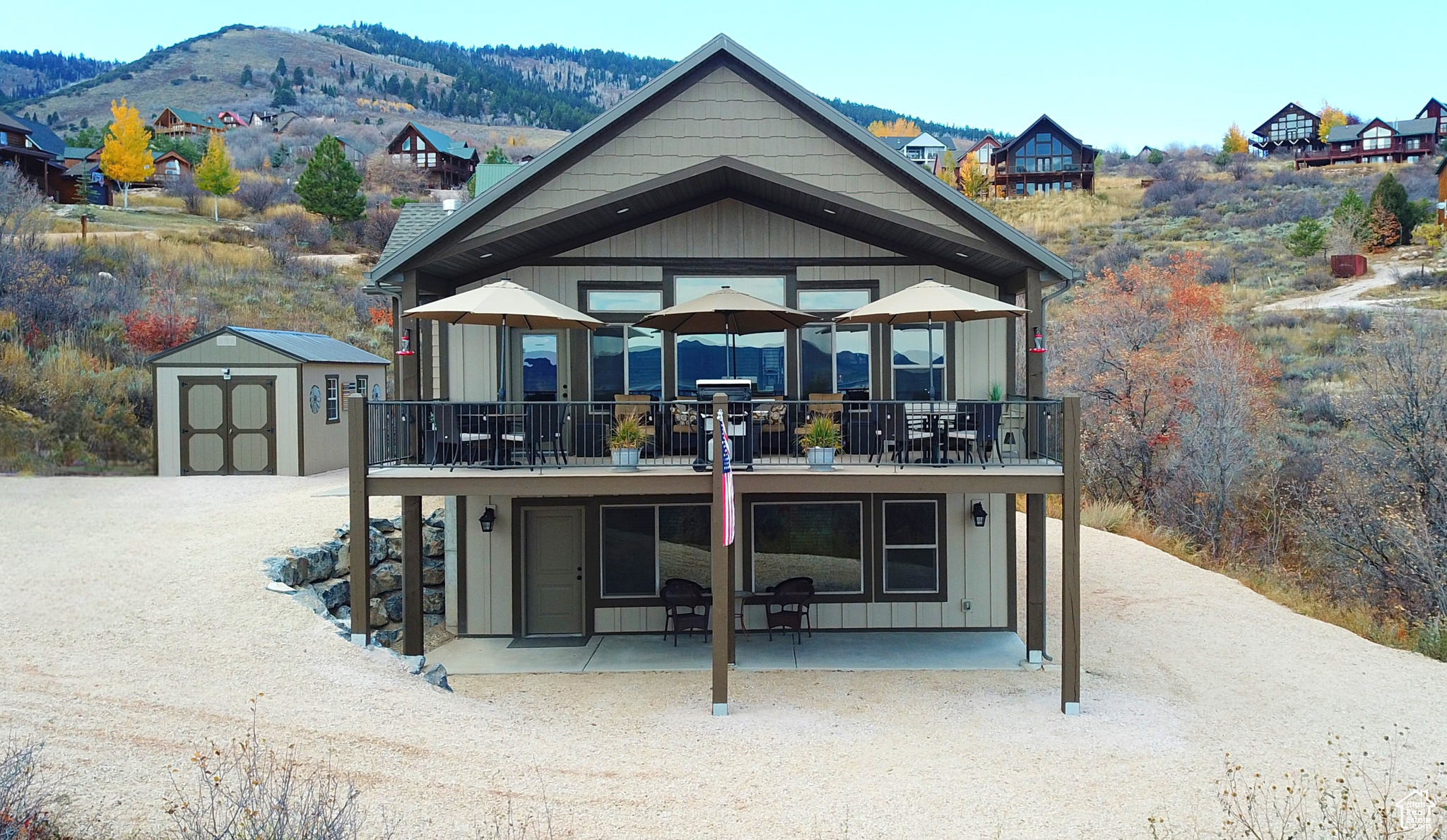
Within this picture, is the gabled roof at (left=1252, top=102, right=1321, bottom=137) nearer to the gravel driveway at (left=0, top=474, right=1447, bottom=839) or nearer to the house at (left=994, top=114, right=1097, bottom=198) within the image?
the house at (left=994, top=114, right=1097, bottom=198)

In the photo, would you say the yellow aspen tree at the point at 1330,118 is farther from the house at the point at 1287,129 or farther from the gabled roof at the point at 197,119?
the gabled roof at the point at 197,119

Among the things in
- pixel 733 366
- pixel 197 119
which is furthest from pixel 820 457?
pixel 197 119

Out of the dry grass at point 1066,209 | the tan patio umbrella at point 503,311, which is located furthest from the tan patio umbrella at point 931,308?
the dry grass at point 1066,209

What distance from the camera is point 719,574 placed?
10.6 meters

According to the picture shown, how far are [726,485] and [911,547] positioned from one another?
15.1 feet

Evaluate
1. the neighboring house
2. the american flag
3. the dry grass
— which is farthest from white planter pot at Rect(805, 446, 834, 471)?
the neighboring house

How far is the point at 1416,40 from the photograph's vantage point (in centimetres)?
6950

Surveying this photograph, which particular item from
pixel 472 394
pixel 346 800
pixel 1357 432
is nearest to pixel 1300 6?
pixel 1357 432

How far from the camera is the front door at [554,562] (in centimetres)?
1376

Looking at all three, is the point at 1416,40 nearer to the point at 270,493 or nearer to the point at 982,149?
the point at 982,149

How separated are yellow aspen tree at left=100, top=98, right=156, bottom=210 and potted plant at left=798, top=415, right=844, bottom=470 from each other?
55.0 meters

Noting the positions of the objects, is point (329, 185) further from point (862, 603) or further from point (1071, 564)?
point (1071, 564)

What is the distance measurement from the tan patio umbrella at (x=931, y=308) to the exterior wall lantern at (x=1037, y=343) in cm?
76

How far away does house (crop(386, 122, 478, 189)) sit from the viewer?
244ft
